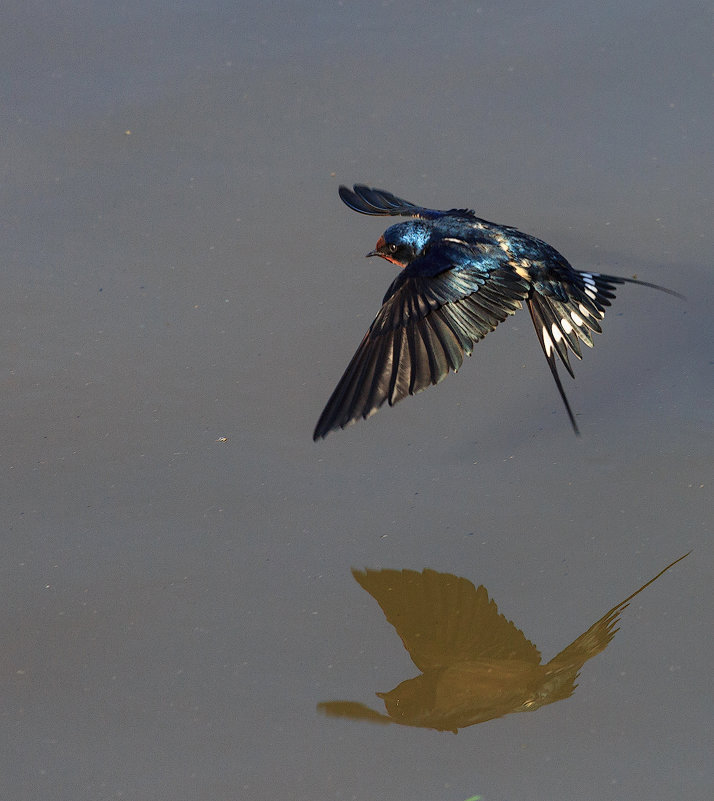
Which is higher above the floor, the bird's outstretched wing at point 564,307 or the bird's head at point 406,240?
the bird's head at point 406,240

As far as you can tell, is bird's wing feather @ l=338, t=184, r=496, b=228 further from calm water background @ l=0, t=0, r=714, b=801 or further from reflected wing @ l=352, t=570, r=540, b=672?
reflected wing @ l=352, t=570, r=540, b=672

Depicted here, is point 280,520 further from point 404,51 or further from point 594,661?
point 404,51

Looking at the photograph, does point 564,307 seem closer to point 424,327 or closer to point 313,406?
point 424,327

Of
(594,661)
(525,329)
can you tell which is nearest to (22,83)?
(525,329)

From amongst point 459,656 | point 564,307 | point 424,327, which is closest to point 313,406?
point 424,327

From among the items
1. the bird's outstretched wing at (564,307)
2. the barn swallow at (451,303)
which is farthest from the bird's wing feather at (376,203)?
the bird's outstretched wing at (564,307)

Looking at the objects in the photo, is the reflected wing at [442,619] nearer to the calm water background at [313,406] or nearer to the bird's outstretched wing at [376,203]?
the calm water background at [313,406]

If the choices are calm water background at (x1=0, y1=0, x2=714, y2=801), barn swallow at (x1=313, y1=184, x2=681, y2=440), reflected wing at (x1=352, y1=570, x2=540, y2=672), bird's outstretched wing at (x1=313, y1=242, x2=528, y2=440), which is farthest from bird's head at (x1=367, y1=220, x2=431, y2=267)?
reflected wing at (x1=352, y1=570, x2=540, y2=672)
